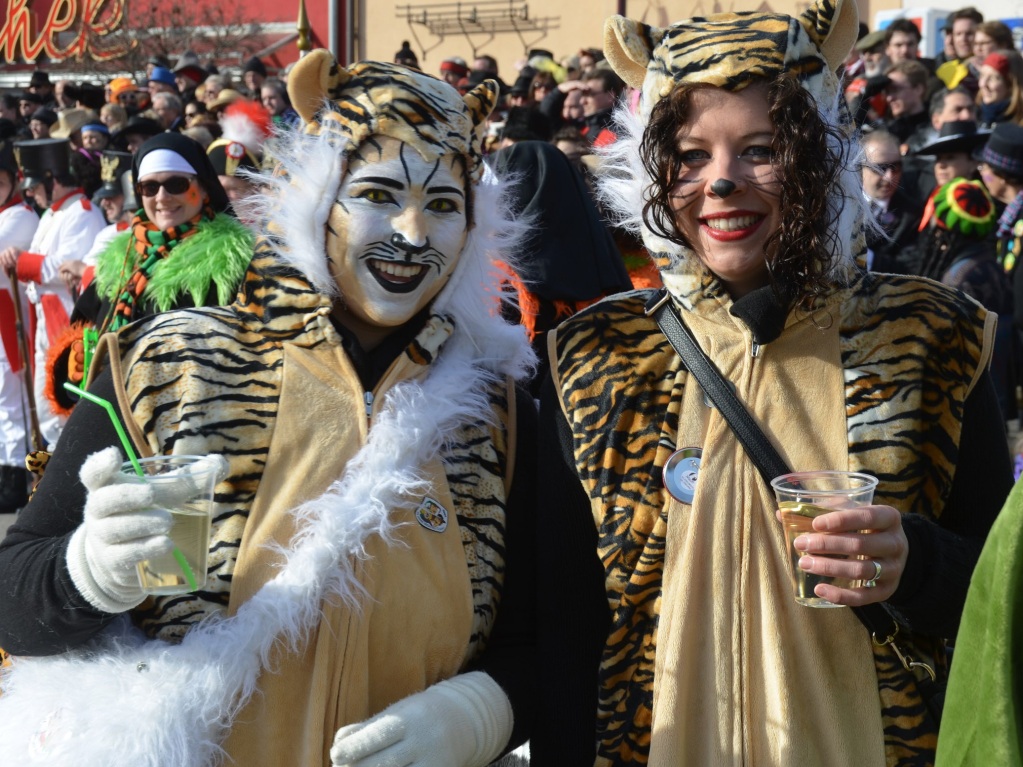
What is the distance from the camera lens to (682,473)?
7.83 feet

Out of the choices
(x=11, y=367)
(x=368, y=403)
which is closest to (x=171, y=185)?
(x=368, y=403)

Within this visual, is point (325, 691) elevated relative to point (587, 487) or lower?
lower

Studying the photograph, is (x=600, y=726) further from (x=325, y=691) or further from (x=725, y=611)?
(x=325, y=691)

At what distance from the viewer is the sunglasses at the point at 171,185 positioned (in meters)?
5.48

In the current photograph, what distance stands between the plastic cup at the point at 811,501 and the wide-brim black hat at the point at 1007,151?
15.7ft

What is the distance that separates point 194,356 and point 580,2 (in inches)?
1021

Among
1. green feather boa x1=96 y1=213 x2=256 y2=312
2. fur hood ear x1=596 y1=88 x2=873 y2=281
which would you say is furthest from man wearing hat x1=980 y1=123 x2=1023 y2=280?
fur hood ear x1=596 y1=88 x2=873 y2=281

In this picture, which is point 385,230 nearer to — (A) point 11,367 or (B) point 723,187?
(B) point 723,187

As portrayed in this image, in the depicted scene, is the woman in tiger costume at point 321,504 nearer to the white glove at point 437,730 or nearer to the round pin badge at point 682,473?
the white glove at point 437,730

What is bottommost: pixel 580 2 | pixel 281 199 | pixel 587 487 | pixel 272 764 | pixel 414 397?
pixel 272 764

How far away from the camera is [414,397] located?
2.56 meters

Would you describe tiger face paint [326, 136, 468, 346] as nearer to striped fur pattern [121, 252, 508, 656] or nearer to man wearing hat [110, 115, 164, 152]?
striped fur pattern [121, 252, 508, 656]

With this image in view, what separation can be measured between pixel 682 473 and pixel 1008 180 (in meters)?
4.77

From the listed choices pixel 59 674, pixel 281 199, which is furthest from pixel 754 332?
pixel 59 674
